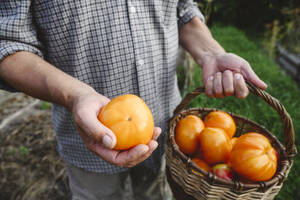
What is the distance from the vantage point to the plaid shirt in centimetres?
116

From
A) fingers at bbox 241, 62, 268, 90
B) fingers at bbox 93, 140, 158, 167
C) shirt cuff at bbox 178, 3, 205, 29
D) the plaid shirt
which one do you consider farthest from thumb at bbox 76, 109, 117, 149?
shirt cuff at bbox 178, 3, 205, 29

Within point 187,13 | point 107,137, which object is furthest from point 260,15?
point 107,137

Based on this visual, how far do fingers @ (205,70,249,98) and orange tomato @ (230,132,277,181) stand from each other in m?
0.28

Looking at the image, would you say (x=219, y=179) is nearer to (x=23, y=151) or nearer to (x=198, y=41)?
(x=198, y=41)

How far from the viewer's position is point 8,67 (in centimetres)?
115

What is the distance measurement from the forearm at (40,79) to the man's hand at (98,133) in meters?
0.09

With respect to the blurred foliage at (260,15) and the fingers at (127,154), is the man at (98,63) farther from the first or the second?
Answer: the blurred foliage at (260,15)

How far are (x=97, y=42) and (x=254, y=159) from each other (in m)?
1.07

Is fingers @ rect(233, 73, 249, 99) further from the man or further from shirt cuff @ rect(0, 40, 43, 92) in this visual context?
shirt cuff @ rect(0, 40, 43, 92)

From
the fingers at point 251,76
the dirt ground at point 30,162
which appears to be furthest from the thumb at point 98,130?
the dirt ground at point 30,162

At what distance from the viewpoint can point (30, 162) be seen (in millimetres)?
2607

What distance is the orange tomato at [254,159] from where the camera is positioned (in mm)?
1168

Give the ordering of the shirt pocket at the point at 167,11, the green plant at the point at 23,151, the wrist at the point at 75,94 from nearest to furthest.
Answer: the wrist at the point at 75,94 → the shirt pocket at the point at 167,11 → the green plant at the point at 23,151

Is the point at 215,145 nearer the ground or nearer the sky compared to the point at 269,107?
nearer the sky
